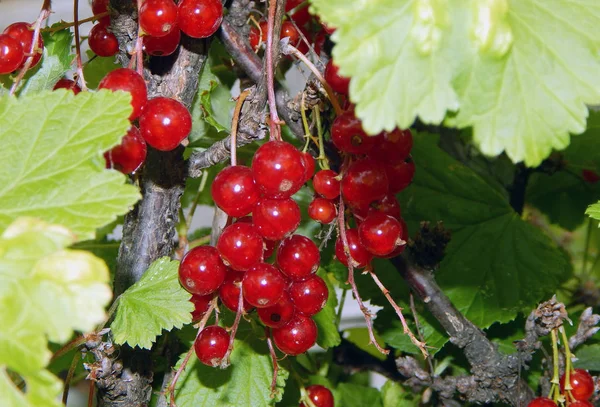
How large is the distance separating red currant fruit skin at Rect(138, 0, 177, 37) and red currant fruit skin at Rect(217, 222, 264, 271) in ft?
0.60

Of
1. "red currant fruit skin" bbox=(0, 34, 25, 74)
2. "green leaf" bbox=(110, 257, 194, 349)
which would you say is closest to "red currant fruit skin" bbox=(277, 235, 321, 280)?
"green leaf" bbox=(110, 257, 194, 349)

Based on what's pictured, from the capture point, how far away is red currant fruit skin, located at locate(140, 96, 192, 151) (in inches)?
21.5

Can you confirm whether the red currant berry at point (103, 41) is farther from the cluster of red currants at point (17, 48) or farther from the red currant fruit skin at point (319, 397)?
the red currant fruit skin at point (319, 397)

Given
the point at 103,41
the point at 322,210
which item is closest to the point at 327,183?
the point at 322,210

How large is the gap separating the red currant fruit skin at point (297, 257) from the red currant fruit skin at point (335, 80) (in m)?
0.14

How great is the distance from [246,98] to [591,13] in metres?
0.30

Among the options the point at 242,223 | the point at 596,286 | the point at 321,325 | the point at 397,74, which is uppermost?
the point at 397,74

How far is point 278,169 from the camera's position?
1.69 feet

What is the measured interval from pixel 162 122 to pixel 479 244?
22.1 inches

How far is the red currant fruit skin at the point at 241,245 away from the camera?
21.6 inches

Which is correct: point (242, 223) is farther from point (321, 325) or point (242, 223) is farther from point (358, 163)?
point (321, 325)

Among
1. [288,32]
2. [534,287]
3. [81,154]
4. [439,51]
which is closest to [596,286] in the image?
[534,287]

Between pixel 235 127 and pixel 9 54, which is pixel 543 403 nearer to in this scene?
pixel 235 127

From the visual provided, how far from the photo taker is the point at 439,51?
46 centimetres
